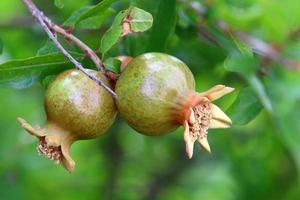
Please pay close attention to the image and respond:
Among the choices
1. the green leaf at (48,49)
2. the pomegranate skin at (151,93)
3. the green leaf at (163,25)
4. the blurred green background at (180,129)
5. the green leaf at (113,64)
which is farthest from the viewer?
→ the blurred green background at (180,129)

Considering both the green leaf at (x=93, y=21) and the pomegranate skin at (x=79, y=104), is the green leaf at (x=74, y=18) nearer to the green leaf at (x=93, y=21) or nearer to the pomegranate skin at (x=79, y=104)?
the green leaf at (x=93, y=21)

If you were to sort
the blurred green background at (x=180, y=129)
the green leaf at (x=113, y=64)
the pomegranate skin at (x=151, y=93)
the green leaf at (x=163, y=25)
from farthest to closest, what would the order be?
the blurred green background at (x=180, y=129) < the green leaf at (x=163, y=25) < the green leaf at (x=113, y=64) < the pomegranate skin at (x=151, y=93)

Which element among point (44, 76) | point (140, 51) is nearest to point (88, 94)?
point (44, 76)

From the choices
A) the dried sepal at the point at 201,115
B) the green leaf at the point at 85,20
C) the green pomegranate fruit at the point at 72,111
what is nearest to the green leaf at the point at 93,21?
the green leaf at the point at 85,20

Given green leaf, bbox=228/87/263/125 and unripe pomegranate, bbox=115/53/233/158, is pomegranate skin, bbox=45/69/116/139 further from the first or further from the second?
green leaf, bbox=228/87/263/125

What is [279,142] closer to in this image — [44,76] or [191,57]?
[191,57]

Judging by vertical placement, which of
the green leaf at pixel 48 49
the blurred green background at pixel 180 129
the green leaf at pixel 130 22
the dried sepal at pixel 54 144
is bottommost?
the blurred green background at pixel 180 129

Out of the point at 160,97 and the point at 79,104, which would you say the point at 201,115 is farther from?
the point at 79,104

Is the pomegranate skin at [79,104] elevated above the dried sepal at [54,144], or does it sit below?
above

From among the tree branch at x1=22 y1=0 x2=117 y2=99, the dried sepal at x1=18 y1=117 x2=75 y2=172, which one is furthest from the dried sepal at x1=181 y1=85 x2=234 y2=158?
the dried sepal at x1=18 y1=117 x2=75 y2=172
